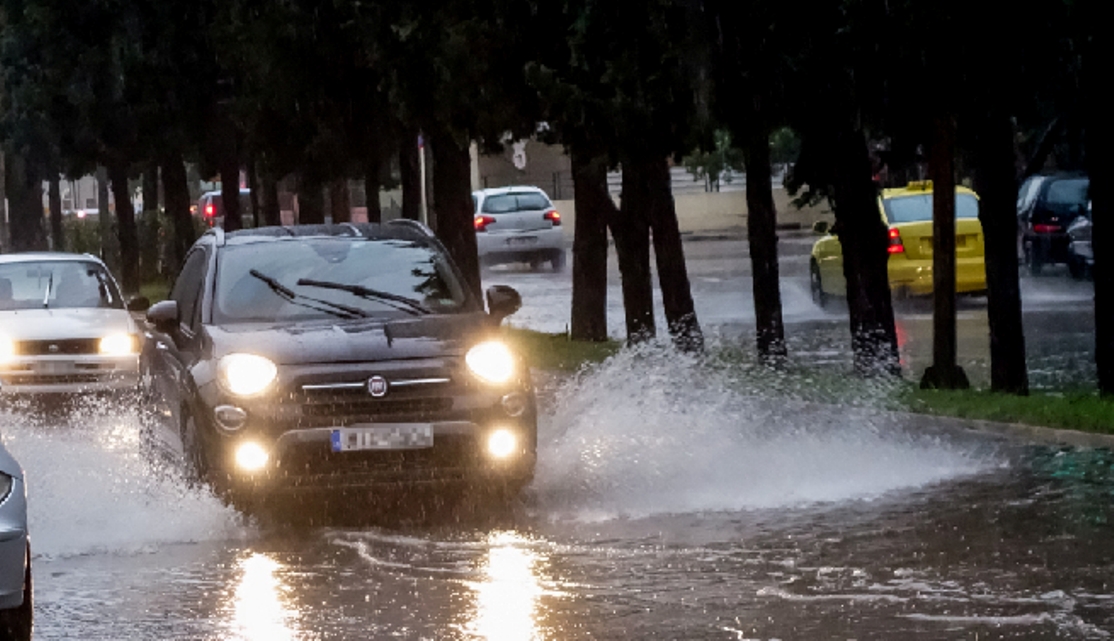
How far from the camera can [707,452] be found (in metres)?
13.8

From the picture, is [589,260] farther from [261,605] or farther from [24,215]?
[24,215]

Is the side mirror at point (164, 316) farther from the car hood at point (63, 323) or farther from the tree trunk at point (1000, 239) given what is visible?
the tree trunk at point (1000, 239)

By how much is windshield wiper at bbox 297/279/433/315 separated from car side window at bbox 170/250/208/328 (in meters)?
0.65

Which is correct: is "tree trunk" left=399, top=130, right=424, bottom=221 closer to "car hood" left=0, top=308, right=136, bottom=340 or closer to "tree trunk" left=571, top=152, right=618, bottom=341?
"tree trunk" left=571, top=152, right=618, bottom=341

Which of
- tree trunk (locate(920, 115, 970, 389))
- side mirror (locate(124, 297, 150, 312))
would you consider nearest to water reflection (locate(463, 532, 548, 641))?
side mirror (locate(124, 297, 150, 312))

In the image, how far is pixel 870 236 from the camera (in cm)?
1827

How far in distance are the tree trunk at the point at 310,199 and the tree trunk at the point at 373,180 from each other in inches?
29.5

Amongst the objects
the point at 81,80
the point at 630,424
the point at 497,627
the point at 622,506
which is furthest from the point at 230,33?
the point at 497,627

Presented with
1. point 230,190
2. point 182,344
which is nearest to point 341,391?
point 182,344

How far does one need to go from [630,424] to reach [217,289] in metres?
3.14

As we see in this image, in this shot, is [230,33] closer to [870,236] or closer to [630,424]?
[870,236]

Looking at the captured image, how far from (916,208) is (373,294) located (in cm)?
1735

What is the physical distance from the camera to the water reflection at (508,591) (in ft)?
27.4

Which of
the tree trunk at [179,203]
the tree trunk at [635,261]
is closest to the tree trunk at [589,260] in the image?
the tree trunk at [635,261]
